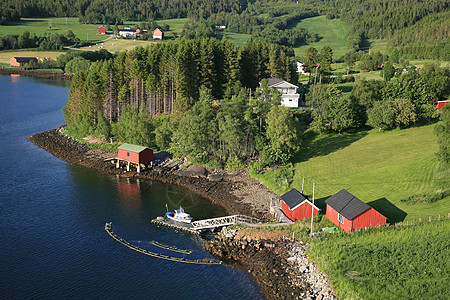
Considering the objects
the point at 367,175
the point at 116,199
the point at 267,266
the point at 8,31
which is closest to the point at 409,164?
the point at 367,175

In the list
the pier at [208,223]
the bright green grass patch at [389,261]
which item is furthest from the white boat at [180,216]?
the bright green grass patch at [389,261]

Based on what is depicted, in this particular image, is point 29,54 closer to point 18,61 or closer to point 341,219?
point 18,61

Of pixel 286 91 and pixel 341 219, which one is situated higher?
pixel 286 91

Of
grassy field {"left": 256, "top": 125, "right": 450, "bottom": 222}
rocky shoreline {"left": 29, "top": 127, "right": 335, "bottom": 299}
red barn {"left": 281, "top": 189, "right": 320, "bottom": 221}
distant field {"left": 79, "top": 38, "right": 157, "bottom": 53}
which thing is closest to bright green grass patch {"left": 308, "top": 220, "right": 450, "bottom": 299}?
rocky shoreline {"left": 29, "top": 127, "right": 335, "bottom": 299}

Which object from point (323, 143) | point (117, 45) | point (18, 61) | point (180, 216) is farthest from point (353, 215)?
point (117, 45)

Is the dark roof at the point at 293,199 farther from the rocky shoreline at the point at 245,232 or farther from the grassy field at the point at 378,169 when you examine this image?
the grassy field at the point at 378,169

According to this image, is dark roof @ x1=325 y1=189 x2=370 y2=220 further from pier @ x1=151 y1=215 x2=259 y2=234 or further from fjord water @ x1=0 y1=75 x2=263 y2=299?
fjord water @ x1=0 y1=75 x2=263 y2=299
